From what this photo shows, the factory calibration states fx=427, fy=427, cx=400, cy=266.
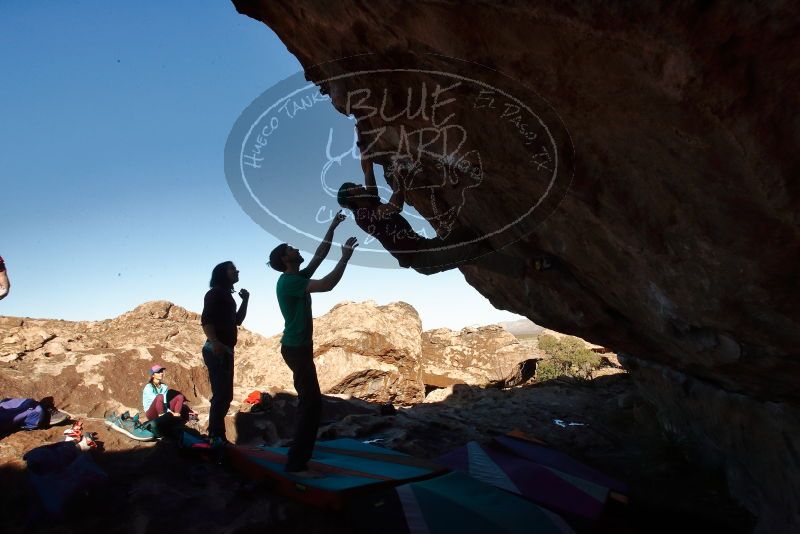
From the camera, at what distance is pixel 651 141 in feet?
8.05

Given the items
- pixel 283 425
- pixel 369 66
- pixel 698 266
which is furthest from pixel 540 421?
pixel 369 66

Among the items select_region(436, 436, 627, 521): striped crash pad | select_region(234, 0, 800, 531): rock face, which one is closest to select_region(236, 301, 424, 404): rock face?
select_region(436, 436, 627, 521): striped crash pad

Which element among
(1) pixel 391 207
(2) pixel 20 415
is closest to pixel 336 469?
(1) pixel 391 207

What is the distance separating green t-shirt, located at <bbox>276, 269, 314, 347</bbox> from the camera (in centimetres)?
417

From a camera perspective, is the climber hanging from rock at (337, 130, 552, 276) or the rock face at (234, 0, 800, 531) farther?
the climber hanging from rock at (337, 130, 552, 276)

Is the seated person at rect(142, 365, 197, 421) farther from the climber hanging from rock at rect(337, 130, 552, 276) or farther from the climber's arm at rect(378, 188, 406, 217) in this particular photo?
the climber's arm at rect(378, 188, 406, 217)

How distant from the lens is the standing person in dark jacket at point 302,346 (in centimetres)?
414

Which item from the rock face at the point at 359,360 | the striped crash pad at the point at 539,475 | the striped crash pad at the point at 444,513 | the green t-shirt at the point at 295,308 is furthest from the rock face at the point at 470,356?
the green t-shirt at the point at 295,308

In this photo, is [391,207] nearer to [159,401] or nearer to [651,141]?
[651,141]

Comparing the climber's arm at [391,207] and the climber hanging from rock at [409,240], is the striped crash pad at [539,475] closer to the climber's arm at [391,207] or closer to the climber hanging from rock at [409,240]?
the climber hanging from rock at [409,240]

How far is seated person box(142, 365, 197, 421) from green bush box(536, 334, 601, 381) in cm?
1140

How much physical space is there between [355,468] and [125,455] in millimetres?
3243

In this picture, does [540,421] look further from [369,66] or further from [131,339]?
[131,339]

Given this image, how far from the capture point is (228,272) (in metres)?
5.73
